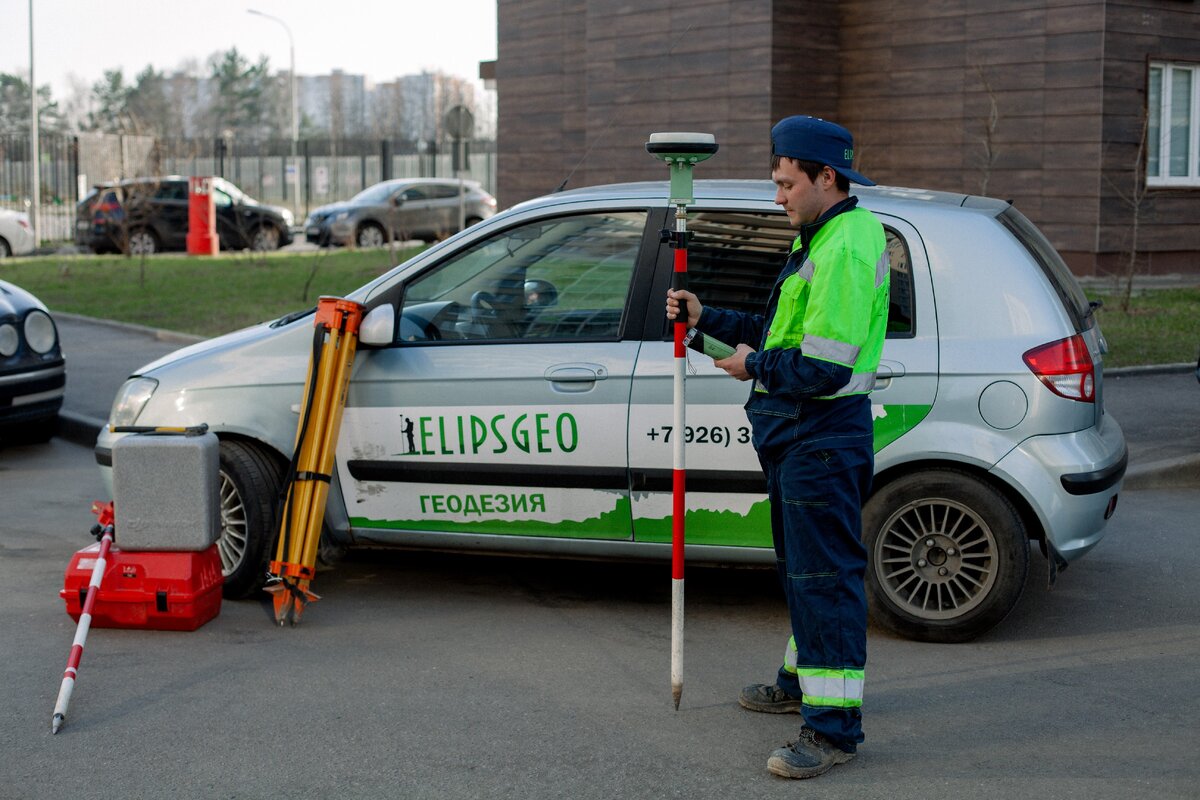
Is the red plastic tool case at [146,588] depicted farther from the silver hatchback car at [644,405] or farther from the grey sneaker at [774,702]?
the grey sneaker at [774,702]

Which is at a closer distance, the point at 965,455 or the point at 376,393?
the point at 965,455

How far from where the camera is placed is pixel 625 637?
18.3 feet

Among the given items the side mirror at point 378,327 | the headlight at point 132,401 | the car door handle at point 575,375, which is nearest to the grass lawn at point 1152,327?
the car door handle at point 575,375

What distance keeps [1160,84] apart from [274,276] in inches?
496

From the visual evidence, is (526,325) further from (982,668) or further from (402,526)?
(982,668)

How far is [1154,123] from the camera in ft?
61.5

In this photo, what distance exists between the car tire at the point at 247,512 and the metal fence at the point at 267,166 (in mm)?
35640

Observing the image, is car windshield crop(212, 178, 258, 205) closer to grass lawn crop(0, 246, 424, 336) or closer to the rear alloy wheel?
the rear alloy wheel

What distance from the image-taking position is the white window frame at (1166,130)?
60.6ft

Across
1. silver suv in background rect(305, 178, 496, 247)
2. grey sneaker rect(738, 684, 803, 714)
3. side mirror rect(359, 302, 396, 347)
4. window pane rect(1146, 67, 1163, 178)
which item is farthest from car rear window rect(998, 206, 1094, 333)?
silver suv in background rect(305, 178, 496, 247)

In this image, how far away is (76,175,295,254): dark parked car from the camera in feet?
92.0

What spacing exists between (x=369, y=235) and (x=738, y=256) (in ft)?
81.9

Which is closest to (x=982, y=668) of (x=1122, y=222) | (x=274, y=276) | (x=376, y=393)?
(x=376, y=393)

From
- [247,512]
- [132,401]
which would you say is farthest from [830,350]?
[132,401]
